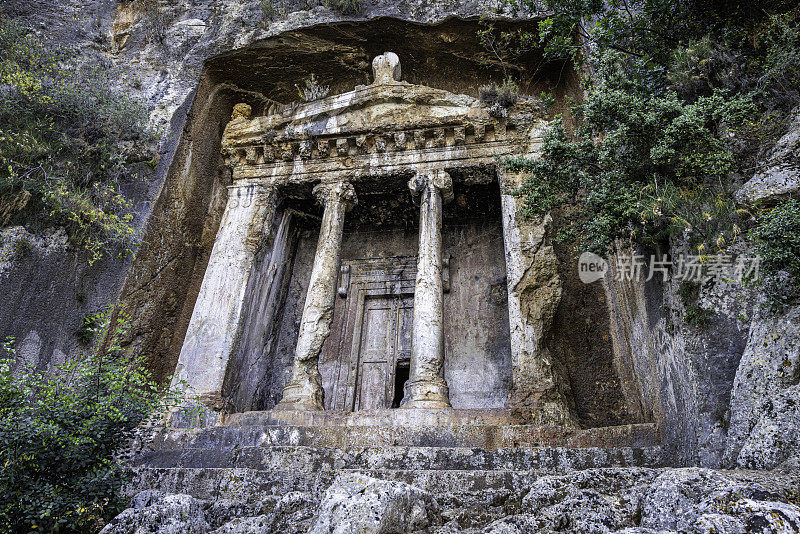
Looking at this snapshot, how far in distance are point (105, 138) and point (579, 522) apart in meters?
9.09

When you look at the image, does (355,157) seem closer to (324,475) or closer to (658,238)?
(658,238)

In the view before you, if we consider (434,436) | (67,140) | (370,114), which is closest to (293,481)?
(434,436)

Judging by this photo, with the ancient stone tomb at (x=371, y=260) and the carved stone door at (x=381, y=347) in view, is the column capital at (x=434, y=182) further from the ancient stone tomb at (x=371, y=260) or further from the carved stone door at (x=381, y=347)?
the carved stone door at (x=381, y=347)

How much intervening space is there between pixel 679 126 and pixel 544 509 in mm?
3970

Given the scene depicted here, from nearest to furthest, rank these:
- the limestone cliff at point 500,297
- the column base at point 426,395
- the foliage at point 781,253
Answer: the limestone cliff at point 500,297 < the foliage at point 781,253 < the column base at point 426,395

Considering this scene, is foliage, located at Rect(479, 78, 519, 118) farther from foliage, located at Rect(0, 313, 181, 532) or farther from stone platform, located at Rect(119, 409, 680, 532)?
foliage, located at Rect(0, 313, 181, 532)

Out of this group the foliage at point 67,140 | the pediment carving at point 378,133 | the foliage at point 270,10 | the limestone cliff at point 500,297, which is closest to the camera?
the limestone cliff at point 500,297

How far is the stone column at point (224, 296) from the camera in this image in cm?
711

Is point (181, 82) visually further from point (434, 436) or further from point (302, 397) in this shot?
point (434, 436)

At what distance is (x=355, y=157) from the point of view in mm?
8789

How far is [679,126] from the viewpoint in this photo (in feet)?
17.3

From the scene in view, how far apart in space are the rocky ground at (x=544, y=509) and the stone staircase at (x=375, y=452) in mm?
644

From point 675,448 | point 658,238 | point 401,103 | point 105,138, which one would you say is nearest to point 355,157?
point 401,103

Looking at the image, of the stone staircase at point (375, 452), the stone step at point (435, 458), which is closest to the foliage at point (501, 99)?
the stone staircase at point (375, 452)
